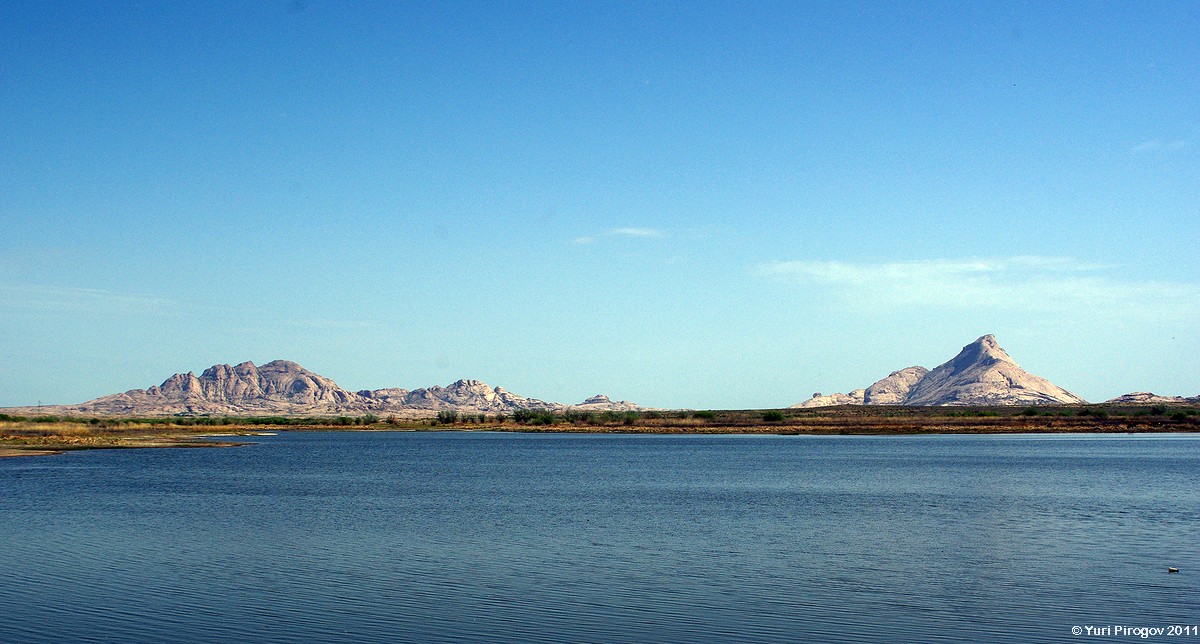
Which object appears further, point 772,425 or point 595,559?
point 772,425

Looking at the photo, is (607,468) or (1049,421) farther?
(1049,421)

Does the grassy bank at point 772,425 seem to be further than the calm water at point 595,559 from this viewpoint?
Yes

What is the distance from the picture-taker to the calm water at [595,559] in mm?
19672

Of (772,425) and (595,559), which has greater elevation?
(772,425)

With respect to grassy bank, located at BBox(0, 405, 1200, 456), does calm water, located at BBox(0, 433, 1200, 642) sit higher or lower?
lower

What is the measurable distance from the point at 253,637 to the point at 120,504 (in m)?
27.9

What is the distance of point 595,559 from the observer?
2752cm

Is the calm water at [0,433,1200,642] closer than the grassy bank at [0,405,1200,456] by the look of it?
Yes

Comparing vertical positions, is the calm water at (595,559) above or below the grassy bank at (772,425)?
below

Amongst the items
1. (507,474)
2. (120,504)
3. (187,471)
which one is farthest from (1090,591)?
(187,471)

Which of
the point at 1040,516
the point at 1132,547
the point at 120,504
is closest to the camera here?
the point at 1132,547

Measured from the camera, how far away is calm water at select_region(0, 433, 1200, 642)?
774 inches

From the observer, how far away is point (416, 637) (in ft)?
60.9

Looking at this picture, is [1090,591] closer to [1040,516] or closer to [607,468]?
[1040,516]
